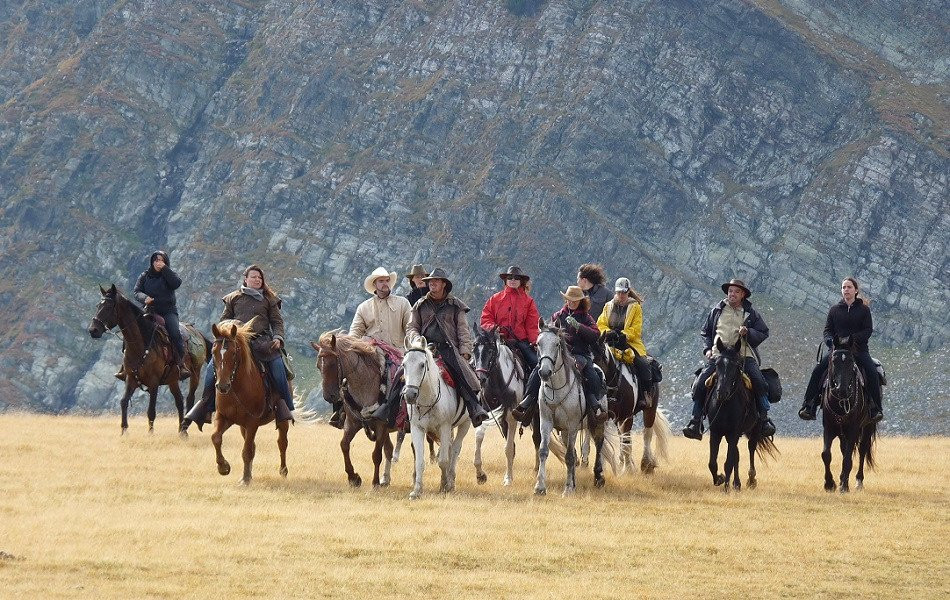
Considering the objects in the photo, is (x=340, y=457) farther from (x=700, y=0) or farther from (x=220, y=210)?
(x=700, y=0)

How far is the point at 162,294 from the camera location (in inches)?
1102

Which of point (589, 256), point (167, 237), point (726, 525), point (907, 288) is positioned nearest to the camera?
Answer: point (726, 525)

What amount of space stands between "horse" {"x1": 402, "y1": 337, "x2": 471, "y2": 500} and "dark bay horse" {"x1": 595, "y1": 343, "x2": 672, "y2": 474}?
3.01 metres

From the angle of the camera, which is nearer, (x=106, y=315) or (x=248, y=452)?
(x=248, y=452)

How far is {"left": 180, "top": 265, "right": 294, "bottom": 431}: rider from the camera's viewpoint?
2153cm

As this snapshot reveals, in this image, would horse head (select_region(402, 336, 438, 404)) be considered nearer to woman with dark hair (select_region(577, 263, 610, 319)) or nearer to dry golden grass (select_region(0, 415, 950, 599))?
dry golden grass (select_region(0, 415, 950, 599))

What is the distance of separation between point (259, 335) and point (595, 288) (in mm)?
6293

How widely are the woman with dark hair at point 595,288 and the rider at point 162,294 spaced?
9102mm

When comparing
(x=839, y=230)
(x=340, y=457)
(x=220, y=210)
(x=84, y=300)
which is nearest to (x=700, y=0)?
(x=839, y=230)

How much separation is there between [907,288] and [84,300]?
114 meters

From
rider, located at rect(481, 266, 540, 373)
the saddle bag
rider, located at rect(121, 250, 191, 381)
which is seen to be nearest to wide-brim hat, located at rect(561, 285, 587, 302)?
rider, located at rect(481, 266, 540, 373)

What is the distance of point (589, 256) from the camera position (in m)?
180

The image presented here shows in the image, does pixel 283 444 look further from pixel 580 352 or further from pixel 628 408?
pixel 628 408

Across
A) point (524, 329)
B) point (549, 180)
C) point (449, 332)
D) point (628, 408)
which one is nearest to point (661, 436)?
point (628, 408)
